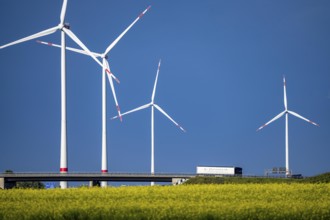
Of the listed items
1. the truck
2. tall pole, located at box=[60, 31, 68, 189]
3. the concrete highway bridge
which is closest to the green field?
tall pole, located at box=[60, 31, 68, 189]

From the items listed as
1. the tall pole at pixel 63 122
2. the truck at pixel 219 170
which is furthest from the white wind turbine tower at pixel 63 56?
the truck at pixel 219 170

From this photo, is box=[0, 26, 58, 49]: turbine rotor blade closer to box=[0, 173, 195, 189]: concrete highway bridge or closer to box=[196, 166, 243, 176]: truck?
box=[0, 173, 195, 189]: concrete highway bridge

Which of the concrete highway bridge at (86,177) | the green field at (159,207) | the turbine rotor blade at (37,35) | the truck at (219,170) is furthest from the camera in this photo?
the truck at (219,170)

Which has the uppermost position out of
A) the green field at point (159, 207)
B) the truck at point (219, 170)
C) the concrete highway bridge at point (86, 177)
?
the truck at point (219, 170)

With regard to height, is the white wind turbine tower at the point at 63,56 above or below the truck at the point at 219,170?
above

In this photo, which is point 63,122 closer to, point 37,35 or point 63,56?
point 63,56

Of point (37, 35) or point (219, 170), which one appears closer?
point (37, 35)

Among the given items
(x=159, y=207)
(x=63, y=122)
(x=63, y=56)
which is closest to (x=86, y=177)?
(x=63, y=122)

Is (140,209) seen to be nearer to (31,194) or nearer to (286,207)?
(286,207)

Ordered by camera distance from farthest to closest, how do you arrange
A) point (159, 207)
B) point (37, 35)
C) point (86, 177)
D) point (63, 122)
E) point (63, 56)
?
point (86, 177)
point (37, 35)
point (63, 56)
point (63, 122)
point (159, 207)

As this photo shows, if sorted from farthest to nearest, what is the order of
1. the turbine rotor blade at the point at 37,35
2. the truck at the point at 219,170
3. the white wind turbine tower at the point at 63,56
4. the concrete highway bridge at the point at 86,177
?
the truck at the point at 219,170
the concrete highway bridge at the point at 86,177
the turbine rotor blade at the point at 37,35
the white wind turbine tower at the point at 63,56

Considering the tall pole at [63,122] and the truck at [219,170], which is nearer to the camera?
the tall pole at [63,122]

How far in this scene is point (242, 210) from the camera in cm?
3123

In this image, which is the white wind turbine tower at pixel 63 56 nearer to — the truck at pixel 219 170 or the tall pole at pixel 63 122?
the tall pole at pixel 63 122
